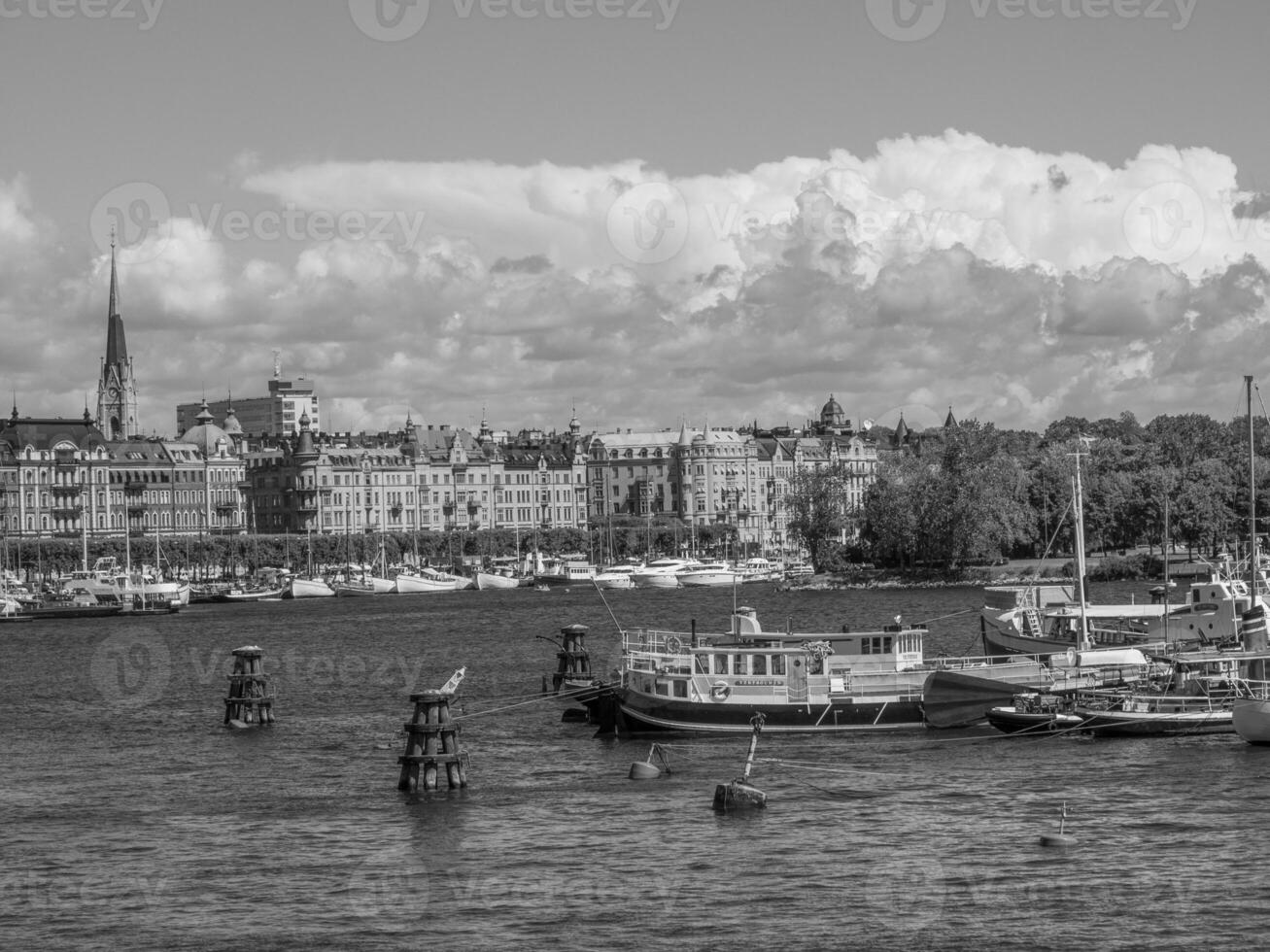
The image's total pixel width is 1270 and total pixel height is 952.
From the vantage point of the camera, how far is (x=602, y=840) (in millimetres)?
44344

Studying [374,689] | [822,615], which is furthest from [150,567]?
[374,689]

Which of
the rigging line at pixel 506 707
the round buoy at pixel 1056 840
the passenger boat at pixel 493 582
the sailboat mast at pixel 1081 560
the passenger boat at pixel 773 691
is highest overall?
the sailboat mast at pixel 1081 560

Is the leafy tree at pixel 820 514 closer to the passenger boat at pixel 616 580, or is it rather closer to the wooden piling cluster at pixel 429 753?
the passenger boat at pixel 616 580

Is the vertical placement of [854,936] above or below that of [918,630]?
below

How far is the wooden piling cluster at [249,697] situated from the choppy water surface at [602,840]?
1.19m

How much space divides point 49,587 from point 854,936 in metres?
146

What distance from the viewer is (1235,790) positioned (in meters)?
48.4

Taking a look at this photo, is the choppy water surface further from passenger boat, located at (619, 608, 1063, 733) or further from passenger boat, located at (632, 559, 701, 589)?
passenger boat, located at (632, 559, 701, 589)

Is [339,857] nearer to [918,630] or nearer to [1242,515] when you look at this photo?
Answer: [918,630]

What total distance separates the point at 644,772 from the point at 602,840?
317 inches

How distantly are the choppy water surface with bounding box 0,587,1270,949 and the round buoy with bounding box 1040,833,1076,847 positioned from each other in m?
0.39

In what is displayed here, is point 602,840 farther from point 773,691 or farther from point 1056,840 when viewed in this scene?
point 773,691

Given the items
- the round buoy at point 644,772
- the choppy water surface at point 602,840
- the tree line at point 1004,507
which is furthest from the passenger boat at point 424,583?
the round buoy at point 644,772

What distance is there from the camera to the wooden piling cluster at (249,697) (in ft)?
219
